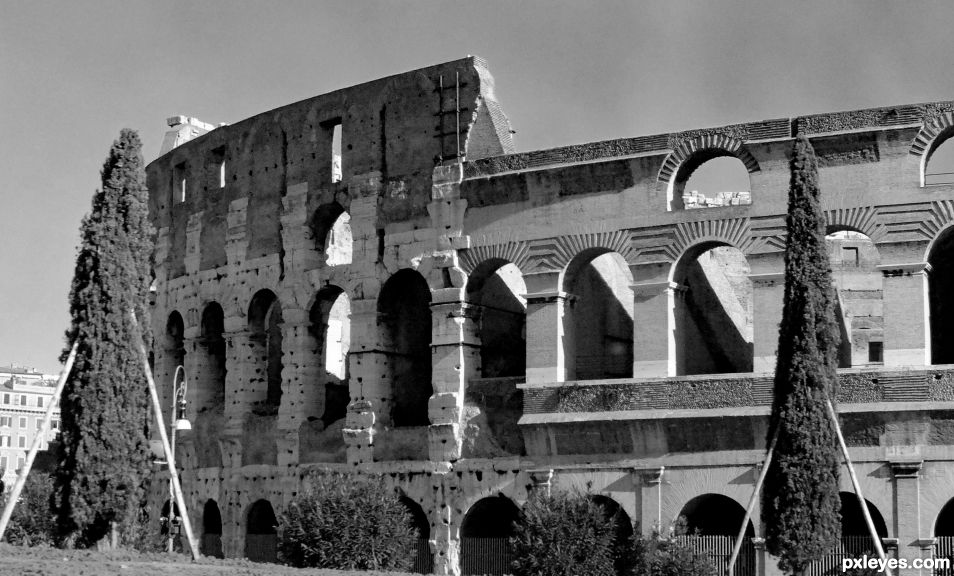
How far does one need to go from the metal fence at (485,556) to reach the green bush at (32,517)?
8139mm

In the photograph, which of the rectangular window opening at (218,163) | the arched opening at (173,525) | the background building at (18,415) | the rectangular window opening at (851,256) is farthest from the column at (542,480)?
the background building at (18,415)

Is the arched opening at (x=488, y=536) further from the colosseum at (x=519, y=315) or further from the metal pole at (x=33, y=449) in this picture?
the metal pole at (x=33, y=449)

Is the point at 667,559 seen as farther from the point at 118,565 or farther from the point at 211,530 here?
the point at 211,530

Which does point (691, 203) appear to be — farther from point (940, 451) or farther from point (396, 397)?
point (940, 451)

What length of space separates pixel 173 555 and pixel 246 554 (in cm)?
928

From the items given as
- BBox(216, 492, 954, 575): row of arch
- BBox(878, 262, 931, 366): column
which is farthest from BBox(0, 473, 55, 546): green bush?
BBox(878, 262, 931, 366): column

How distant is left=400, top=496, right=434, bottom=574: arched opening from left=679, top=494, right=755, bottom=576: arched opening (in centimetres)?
476

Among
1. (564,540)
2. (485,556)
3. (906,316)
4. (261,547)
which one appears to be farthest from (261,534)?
(906,316)

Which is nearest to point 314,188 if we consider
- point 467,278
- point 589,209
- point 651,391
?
point 467,278

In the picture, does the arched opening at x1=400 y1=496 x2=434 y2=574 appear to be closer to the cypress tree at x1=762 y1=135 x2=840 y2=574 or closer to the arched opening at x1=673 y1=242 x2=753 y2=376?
the arched opening at x1=673 y1=242 x2=753 y2=376

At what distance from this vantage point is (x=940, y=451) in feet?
79.2

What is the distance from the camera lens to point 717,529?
89.1 feet

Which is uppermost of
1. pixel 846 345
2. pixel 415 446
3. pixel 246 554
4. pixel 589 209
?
pixel 589 209

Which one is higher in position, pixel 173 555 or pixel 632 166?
pixel 632 166
